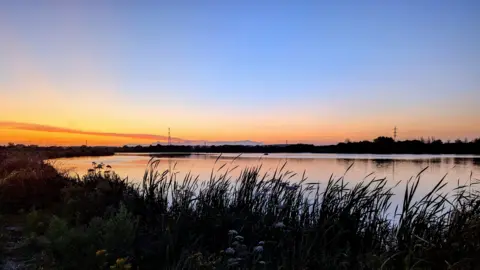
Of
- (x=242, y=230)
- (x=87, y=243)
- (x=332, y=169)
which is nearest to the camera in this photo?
(x=87, y=243)

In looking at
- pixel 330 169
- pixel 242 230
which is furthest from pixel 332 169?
pixel 242 230

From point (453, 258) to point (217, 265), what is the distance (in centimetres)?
290

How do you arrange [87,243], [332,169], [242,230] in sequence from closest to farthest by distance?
[87,243] < [242,230] < [332,169]

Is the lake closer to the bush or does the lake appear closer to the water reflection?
the water reflection

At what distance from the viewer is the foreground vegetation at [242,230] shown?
4676mm

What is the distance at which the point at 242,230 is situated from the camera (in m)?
6.35

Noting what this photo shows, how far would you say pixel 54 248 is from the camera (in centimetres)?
477

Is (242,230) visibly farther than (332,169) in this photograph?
No

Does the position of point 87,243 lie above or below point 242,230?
above

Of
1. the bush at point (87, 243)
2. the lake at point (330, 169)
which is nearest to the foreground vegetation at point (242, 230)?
the bush at point (87, 243)

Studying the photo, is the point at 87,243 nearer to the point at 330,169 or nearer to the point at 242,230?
the point at 242,230

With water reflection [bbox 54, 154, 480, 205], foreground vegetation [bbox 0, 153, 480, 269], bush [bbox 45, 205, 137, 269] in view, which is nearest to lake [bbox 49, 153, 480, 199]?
water reflection [bbox 54, 154, 480, 205]

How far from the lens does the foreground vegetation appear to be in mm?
4676

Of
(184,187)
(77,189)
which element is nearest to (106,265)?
(184,187)
